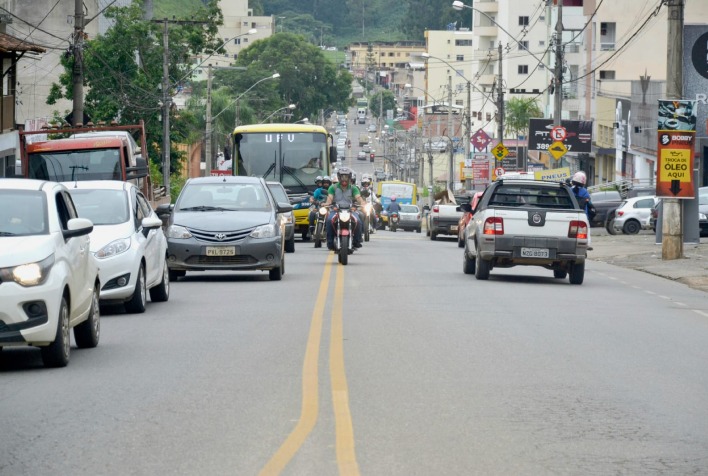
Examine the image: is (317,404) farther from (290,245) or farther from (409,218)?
(409,218)

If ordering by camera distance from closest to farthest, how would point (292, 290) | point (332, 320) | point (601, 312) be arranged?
point (332, 320) → point (601, 312) → point (292, 290)

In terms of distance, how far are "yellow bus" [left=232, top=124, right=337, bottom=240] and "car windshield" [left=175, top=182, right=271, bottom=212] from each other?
16.7m

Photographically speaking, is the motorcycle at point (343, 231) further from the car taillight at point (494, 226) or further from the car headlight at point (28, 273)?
the car headlight at point (28, 273)

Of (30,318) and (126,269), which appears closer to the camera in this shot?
(30,318)

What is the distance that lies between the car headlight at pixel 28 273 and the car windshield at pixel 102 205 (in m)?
5.61

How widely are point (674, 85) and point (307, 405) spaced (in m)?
21.2

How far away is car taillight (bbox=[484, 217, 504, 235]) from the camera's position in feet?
73.8

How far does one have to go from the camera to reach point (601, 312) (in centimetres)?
1764

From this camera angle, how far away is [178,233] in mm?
21578

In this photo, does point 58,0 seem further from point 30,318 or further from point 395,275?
point 30,318

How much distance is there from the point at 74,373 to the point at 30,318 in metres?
0.67

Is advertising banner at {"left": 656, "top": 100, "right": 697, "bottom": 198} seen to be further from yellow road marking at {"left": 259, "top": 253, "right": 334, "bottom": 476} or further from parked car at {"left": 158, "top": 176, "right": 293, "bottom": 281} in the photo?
yellow road marking at {"left": 259, "top": 253, "right": 334, "bottom": 476}

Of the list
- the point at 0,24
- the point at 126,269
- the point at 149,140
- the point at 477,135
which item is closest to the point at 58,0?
the point at 149,140

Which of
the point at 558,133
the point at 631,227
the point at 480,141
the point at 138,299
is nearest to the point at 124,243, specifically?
the point at 138,299
